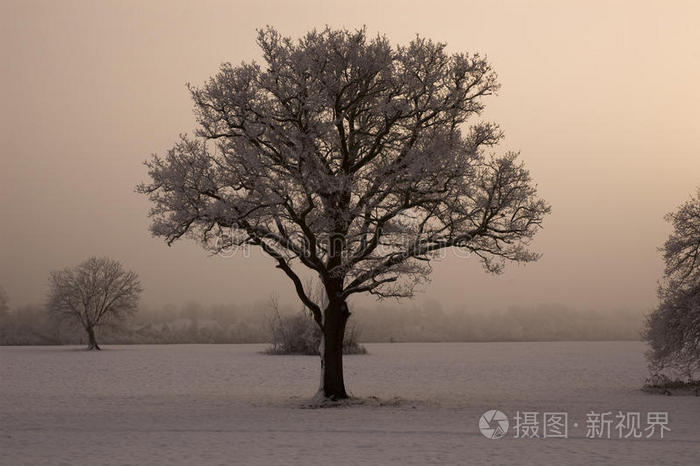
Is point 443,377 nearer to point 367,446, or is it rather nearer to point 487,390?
point 487,390

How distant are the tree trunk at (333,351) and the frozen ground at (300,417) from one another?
1262mm

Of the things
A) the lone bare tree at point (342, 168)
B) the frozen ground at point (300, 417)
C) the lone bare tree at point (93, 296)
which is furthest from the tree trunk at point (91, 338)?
the lone bare tree at point (342, 168)

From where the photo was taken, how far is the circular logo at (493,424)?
66.5ft

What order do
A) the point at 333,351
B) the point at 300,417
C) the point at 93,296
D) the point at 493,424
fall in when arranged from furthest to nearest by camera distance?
the point at 93,296 < the point at 333,351 < the point at 300,417 < the point at 493,424

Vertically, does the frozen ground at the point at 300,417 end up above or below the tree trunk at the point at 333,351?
below

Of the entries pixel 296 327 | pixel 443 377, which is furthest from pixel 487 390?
pixel 296 327

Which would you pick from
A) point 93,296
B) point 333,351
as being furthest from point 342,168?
point 93,296

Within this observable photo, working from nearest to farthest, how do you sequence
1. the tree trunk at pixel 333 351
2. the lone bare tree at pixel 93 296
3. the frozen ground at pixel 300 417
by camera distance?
the frozen ground at pixel 300 417 → the tree trunk at pixel 333 351 → the lone bare tree at pixel 93 296

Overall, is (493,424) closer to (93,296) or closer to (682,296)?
(682,296)

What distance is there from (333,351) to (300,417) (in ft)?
14.2

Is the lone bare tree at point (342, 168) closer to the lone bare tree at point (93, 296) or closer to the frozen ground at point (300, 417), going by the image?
the frozen ground at point (300, 417)

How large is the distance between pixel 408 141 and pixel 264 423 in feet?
35.5

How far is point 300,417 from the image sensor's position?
79.2 ft

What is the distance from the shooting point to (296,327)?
6500cm
